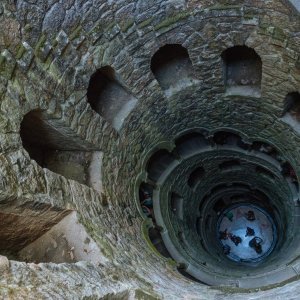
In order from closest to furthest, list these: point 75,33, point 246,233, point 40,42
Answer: point 40,42, point 75,33, point 246,233

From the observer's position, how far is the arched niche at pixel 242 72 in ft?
20.8

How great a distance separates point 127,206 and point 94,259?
2039 mm

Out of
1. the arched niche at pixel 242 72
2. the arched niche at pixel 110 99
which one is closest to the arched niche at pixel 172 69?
the arched niche at pixel 242 72

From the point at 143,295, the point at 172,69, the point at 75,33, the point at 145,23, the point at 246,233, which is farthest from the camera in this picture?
the point at 246,233

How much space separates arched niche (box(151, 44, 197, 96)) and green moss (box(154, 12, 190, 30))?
955 mm

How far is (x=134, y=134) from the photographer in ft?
20.5

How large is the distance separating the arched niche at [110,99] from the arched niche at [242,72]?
174cm

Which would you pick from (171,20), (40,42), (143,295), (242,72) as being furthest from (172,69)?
(143,295)

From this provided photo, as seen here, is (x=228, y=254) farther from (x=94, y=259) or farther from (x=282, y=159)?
(x=94, y=259)

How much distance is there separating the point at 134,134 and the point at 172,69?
132 centimetres

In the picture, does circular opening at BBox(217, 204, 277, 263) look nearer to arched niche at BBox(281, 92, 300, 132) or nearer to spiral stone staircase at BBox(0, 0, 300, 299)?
spiral stone staircase at BBox(0, 0, 300, 299)

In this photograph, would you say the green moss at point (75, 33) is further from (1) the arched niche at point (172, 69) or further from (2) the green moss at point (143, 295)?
(2) the green moss at point (143, 295)

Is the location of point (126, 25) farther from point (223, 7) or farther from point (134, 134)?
point (134, 134)

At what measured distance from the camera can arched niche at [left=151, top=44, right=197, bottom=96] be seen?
6.35m
